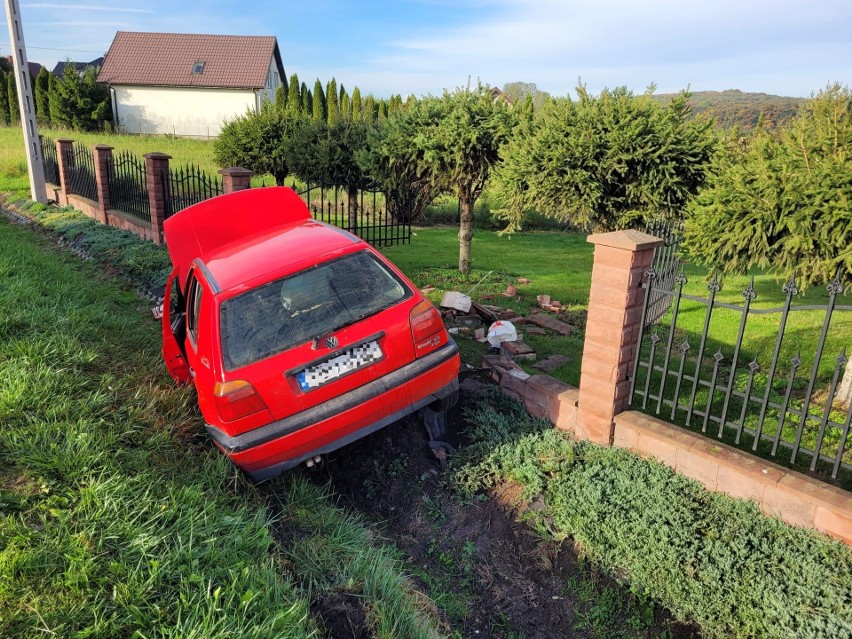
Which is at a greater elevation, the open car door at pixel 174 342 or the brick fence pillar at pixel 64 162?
the brick fence pillar at pixel 64 162

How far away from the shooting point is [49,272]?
7.83 meters

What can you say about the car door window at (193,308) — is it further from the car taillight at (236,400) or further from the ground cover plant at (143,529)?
the car taillight at (236,400)

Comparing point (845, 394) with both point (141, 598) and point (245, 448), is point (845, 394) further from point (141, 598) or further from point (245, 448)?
point (141, 598)

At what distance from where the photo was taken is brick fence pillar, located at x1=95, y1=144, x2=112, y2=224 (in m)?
13.5

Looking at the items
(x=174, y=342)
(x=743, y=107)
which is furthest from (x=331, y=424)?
(x=743, y=107)

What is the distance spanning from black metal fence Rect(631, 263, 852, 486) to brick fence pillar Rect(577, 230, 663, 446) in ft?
0.34

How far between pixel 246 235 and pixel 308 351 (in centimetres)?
238

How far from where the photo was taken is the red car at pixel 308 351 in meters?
3.66

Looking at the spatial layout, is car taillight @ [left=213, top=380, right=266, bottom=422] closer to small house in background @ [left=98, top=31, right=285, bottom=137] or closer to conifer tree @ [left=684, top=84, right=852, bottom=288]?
conifer tree @ [left=684, top=84, right=852, bottom=288]

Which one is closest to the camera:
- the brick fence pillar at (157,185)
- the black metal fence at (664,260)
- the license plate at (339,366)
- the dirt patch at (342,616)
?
the dirt patch at (342,616)

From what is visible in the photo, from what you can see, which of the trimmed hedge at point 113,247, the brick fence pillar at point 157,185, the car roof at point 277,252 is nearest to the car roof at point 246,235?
the car roof at point 277,252

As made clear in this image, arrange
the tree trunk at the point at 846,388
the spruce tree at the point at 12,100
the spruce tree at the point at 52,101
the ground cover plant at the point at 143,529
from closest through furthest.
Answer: the ground cover plant at the point at 143,529, the tree trunk at the point at 846,388, the spruce tree at the point at 52,101, the spruce tree at the point at 12,100

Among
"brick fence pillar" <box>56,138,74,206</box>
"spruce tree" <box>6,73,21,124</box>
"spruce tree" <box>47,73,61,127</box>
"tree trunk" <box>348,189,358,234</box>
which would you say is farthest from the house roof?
"tree trunk" <box>348,189,358,234</box>

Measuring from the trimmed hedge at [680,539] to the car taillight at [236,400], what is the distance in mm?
1558
